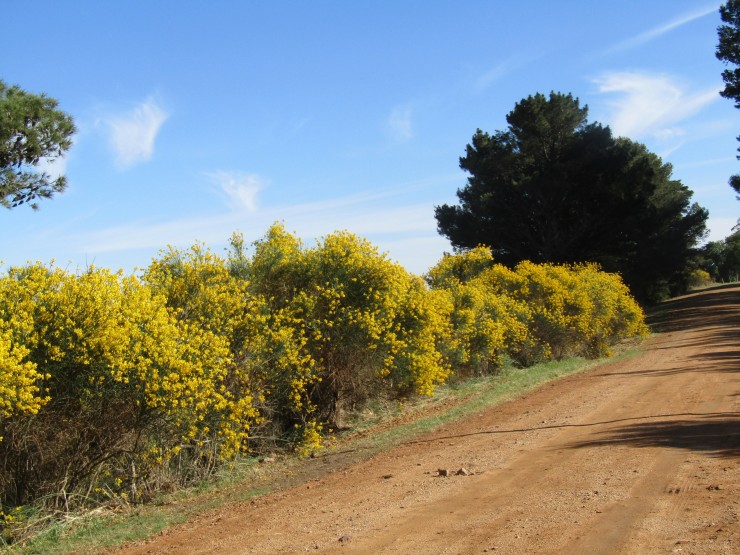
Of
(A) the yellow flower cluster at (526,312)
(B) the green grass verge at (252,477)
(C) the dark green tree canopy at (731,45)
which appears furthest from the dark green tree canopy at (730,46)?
(B) the green grass verge at (252,477)

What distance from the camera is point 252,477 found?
9.72 meters

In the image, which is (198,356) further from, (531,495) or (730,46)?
(730,46)

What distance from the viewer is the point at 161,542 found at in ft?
21.6

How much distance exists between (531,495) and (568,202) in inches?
1352

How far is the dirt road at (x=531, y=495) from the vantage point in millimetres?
5504

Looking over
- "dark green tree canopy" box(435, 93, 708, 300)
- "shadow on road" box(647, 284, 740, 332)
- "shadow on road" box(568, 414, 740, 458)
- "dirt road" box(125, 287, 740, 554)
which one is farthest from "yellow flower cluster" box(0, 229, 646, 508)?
"dark green tree canopy" box(435, 93, 708, 300)

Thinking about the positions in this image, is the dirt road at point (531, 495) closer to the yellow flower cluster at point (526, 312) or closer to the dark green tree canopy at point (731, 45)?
the yellow flower cluster at point (526, 312)

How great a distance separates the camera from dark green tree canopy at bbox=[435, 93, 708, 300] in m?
37.9

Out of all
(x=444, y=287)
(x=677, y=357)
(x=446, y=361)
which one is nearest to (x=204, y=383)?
(x=446, y=361)

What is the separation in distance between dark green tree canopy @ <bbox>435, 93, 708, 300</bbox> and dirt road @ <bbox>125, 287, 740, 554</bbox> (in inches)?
1049

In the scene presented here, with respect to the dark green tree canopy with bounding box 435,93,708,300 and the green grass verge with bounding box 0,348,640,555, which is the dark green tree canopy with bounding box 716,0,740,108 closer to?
the dark green tree canopy with bounding box 435,93,708,300

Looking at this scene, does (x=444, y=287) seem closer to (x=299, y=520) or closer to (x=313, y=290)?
(x=313, y=290)

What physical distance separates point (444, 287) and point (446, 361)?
11.1 ft

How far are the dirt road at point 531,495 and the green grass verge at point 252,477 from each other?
20.9 inches
